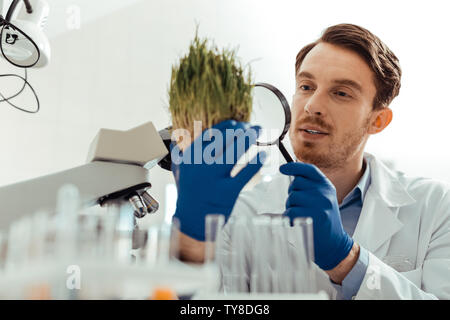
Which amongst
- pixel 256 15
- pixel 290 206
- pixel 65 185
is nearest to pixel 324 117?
pixel 290 206

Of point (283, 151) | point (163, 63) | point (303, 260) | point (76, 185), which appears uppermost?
point (163, 63)

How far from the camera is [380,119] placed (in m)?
1.64

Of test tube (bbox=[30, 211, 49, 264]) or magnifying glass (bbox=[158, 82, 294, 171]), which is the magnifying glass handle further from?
test tube (bbox=[30, 211, 49, 264])

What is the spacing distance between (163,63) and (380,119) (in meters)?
1.61

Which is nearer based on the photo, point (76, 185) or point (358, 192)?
point (76, 185)

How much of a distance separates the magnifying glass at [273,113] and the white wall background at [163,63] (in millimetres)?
1501

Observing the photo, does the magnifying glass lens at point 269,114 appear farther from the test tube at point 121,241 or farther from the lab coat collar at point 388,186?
the lab coat collar at point 388,186

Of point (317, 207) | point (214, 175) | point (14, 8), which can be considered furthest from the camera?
point (14, 8)

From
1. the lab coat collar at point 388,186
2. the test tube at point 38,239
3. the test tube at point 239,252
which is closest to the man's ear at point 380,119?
the lab coat collar at point 388,186

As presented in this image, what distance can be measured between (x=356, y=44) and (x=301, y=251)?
1.08 meters

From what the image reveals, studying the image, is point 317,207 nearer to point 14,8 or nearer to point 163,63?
point 14,8

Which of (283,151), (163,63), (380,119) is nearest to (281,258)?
(283,151)

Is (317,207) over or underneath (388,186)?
underneath

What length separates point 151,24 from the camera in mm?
2783
